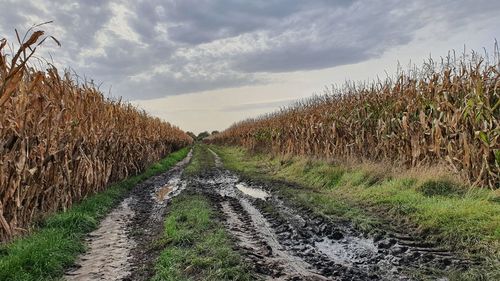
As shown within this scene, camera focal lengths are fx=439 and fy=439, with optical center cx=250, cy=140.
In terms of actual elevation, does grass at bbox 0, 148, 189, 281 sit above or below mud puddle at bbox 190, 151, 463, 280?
above

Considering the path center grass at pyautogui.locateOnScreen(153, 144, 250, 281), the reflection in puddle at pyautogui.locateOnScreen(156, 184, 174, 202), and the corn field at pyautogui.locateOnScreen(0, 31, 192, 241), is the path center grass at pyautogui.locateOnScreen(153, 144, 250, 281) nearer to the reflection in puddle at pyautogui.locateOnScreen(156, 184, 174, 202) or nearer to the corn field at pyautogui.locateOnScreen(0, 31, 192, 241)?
the corn field at pyautogui.locateOnScreen(0, 31, 192, 241)

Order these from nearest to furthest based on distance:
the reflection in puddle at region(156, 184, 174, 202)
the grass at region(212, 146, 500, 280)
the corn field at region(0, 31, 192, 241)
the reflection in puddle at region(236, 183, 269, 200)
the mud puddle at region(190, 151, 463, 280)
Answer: the mud puddle at region(190, 151, 463, 280) < the grass at region(212, 146, 500, 280) < the corn field at region(0, 31, 192, 241) < the reflection in puddle at region(236, 183, 269, 200) < the reflection in puddle at region(156, 184, 174, 202)

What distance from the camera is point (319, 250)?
22.5 feet

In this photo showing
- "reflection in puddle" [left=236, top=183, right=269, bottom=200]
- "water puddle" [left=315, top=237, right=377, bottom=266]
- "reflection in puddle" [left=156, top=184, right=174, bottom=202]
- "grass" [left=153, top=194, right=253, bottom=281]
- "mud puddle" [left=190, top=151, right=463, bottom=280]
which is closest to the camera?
"grass" [left=153, top=194, right=253, bottom=281]

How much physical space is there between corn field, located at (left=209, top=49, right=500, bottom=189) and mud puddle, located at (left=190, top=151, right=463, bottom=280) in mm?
3469

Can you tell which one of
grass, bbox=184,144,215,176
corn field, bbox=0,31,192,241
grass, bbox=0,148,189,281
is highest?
corn field, bbox=0,31,192,241

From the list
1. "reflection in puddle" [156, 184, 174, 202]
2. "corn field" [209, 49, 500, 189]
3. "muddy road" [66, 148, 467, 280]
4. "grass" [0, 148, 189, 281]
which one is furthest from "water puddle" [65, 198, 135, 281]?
"corn field" [209, 49, 500, 189]

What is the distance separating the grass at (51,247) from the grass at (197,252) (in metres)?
1.46

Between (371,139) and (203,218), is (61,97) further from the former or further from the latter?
(371,139)

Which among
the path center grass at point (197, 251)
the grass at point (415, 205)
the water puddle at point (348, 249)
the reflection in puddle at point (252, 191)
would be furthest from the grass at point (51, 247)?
the grass at point (415, 205)

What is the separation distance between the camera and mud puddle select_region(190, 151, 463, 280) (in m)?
5.62

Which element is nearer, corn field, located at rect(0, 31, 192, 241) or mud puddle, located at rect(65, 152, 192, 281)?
mud puddle, located at rect(65, 152, 192, 281)

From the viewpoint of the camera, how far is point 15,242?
7.03 meters

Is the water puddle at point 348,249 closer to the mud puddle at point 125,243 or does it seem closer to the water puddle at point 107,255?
the mud puddle at point 125,243
